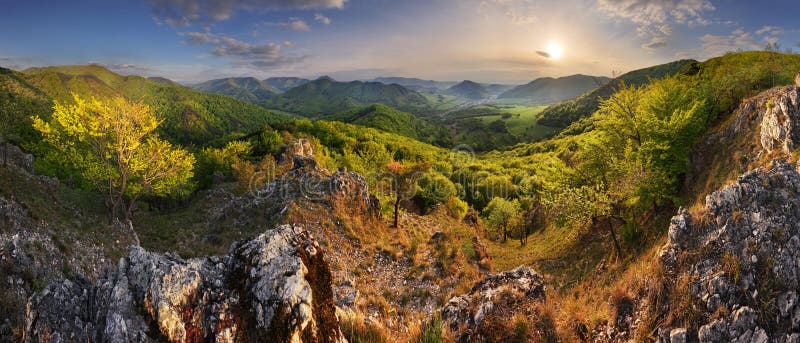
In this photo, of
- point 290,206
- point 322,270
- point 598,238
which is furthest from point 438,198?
point 322,270

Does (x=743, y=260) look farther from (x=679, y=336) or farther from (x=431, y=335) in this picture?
(x=431, y=335)

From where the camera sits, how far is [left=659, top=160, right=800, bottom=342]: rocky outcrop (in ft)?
27.2

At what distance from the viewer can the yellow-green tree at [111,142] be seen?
21.5 m

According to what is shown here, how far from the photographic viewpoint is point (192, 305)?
673 centimetres

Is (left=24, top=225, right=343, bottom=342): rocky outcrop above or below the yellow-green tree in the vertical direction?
below

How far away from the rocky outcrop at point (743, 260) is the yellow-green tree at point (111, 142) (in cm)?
2984

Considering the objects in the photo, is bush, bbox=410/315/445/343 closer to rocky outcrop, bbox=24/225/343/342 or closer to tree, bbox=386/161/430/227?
rocky outcrop, bbox=24/225/343/342

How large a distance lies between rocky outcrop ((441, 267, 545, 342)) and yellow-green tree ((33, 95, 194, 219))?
77.9ft

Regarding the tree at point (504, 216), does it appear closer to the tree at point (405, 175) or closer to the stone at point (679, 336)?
the tree at point (405, 175)

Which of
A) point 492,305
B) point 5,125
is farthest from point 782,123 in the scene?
point 5,125

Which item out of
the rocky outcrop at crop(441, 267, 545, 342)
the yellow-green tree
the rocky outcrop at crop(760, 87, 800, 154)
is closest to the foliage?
the yellow-green tree

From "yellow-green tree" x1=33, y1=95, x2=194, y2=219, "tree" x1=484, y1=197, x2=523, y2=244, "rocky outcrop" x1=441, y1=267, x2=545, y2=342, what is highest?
"yellow-green tree" x1=33, y1=95, x2=194, y2=219

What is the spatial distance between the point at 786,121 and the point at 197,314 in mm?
30518

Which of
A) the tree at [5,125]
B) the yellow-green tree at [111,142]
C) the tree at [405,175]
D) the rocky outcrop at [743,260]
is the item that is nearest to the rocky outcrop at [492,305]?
the rocky outcrop at [743,260]
